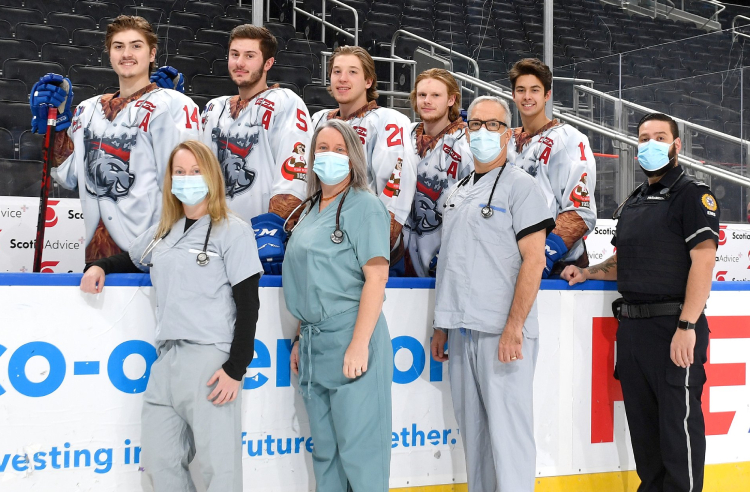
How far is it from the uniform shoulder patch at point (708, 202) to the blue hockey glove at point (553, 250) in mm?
589

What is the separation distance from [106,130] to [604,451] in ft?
8.28

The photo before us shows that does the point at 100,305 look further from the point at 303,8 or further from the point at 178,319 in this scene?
the point at 303,8

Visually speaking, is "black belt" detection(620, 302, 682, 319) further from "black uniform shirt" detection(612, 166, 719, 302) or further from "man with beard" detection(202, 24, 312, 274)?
"man with beard" detection(202, 24, 312, 274)

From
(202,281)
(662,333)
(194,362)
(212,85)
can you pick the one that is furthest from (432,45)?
(194,362)

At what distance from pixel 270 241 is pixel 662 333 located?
1.56 m

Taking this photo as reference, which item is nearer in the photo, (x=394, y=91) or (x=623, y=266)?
(x=623, y=266)

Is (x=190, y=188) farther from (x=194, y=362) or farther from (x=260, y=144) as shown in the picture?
(x=260, y=144)

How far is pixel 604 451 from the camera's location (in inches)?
123

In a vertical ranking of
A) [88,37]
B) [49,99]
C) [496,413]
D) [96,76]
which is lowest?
[496,413]

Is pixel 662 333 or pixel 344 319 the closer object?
pixel 344 319

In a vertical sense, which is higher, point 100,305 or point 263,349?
point 100,305

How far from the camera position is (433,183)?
3281mm

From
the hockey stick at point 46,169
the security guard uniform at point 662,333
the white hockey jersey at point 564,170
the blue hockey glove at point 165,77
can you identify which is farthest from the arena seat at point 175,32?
the security guard uniform at point 662,333

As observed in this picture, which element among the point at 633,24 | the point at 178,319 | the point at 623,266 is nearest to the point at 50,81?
the point at 178,319
